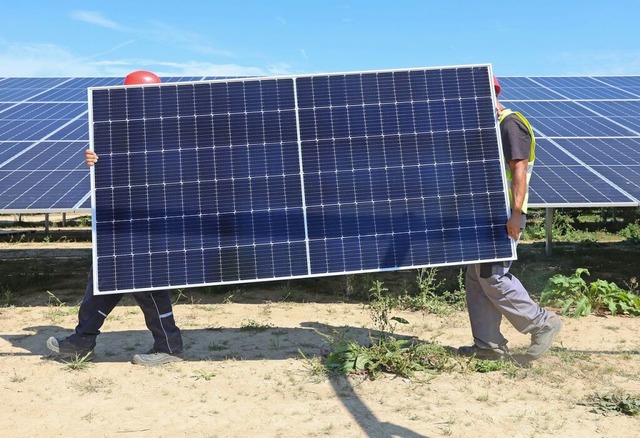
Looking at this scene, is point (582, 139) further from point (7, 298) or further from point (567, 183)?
point (7, 298)

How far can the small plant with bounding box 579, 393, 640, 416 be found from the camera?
478 cm

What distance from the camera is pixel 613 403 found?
4914 millimetres

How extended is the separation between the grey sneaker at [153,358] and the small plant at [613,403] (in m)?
3.58

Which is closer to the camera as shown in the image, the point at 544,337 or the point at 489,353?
the point at 544,337

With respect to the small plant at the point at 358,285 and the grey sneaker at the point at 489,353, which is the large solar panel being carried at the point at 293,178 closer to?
the grey sneaker at the point at 489,353

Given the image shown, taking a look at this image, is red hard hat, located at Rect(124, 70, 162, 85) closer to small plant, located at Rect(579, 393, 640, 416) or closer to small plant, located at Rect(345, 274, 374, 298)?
small plant, located at Rect(345, 274, 374, 298)

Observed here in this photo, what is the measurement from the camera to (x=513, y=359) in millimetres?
5930

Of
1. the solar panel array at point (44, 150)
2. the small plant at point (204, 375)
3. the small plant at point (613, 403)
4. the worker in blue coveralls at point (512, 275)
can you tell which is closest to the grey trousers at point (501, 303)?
the worker in blue coveralls at point (512, 275)

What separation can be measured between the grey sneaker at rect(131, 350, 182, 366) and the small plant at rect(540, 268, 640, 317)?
4662mm

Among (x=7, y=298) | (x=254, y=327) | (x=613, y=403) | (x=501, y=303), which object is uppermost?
(x=7, y=298)

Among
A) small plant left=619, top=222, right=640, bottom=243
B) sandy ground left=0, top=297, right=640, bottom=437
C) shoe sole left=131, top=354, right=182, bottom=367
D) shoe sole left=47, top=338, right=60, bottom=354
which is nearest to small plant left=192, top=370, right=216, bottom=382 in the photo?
sandy ground left=0, top=297, right=640, bottom=437

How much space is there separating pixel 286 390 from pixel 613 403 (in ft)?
8.35

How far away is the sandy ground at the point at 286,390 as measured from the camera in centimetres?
Result: 460

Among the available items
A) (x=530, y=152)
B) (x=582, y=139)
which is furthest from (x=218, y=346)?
(x=582, y=139)
